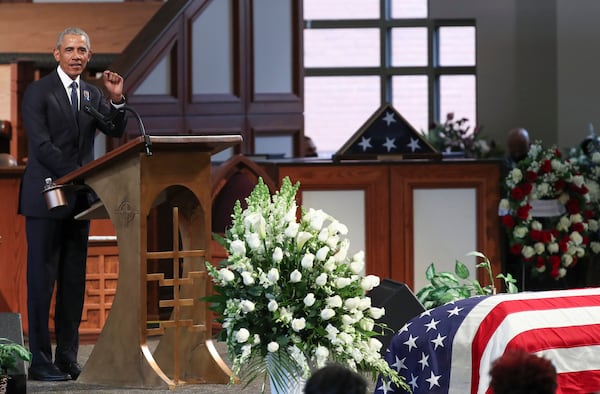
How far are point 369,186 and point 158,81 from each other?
1.91 metres

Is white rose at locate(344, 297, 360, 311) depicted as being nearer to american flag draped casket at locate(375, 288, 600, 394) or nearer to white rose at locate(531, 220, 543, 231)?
american flag draped casket at locate(375, 288, 600, 394)

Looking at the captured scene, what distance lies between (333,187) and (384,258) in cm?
49

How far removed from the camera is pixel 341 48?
1194 centimetres

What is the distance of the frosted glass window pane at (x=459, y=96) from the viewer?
39.3 feet

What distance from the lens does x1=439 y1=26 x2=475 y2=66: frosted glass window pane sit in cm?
1202

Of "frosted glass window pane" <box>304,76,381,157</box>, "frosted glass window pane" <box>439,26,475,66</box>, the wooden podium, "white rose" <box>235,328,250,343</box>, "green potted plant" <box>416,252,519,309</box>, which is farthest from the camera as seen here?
"frosted glass window pane" <box>439,26,475,66</box>

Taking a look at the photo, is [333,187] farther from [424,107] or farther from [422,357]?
[424,107]

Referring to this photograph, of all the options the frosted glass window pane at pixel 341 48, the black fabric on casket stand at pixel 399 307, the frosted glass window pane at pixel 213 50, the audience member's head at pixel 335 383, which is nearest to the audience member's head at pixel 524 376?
the audience member's head at pixel 335 383

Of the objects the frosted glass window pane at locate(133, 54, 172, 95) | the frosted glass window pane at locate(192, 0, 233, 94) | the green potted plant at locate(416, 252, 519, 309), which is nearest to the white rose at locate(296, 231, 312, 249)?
the green potted plant at locate(416, 252, 519, 309)

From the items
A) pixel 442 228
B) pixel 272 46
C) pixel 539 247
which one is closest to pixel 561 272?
pixel 539 247

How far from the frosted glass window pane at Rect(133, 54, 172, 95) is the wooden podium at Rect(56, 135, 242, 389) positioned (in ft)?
10.1

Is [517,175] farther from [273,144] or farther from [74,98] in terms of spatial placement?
[74,98]

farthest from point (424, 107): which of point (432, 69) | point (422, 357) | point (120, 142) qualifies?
point (422, 357)

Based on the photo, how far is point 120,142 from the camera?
8125 millimetres
